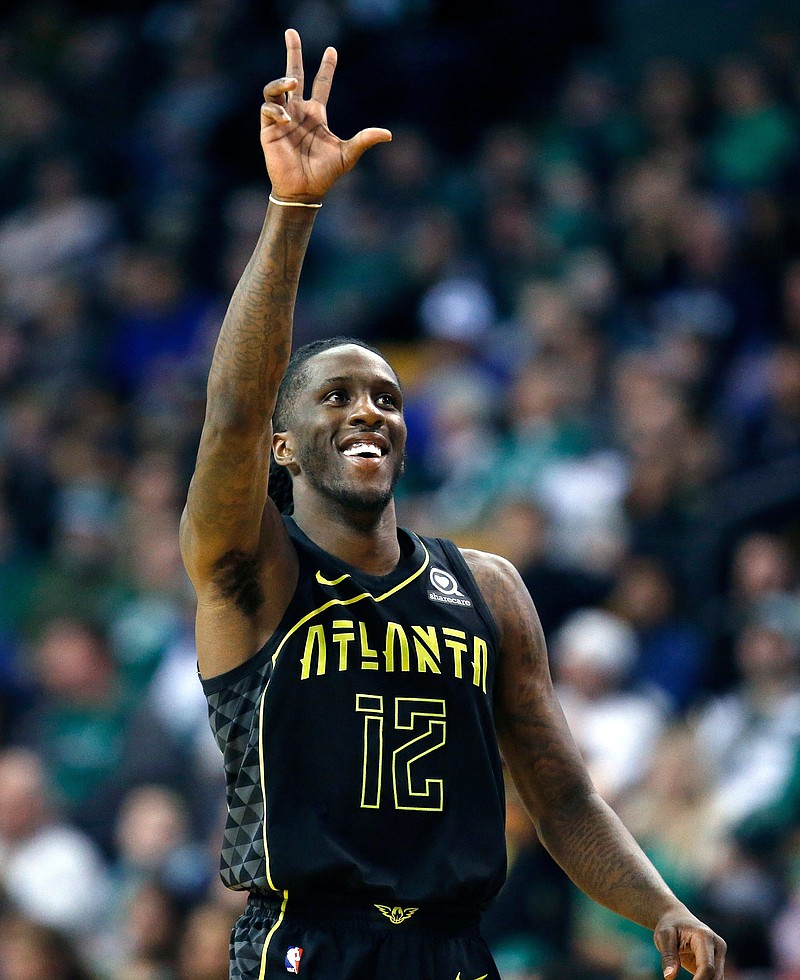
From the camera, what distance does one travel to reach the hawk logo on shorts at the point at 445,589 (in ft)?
13.1

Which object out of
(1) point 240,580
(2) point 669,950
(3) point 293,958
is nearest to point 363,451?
(1) point 240,580

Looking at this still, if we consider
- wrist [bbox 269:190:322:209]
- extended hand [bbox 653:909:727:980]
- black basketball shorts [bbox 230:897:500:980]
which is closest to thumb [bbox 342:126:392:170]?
wrist [bbox 269:190:322:209]

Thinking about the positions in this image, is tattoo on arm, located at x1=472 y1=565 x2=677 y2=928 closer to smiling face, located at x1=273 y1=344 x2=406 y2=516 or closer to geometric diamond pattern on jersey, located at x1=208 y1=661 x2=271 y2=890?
smiling face, located at x1=273 y1=344 x2=406 y2=516

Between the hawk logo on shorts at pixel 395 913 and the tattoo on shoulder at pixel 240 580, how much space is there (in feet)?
2.32

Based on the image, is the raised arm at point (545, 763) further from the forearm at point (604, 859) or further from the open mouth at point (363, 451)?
the open mouth at point (363, 451)

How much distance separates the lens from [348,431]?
391 cm

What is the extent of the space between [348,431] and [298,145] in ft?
2.35

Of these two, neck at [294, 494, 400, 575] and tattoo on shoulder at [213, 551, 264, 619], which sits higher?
neck at [294, 494, 400, 575]

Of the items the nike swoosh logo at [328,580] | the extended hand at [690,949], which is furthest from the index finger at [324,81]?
the extended hand at [690,949]

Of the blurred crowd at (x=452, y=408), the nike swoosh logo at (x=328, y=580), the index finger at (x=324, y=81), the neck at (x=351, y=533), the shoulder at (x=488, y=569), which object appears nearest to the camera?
the index finger at (x=324, y=81)

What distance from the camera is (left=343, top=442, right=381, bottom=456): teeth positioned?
389 centimetres

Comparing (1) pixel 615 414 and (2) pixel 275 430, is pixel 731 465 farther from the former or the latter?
(2) pixel 275 430

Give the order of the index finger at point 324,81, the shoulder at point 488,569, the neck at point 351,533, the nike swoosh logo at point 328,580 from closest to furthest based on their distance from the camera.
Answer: the index finger at point 324,81
the nike swoosh logo at point 328,580
the neck at point 351,533
the shoulder at point 488,569

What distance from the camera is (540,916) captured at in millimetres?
6566
